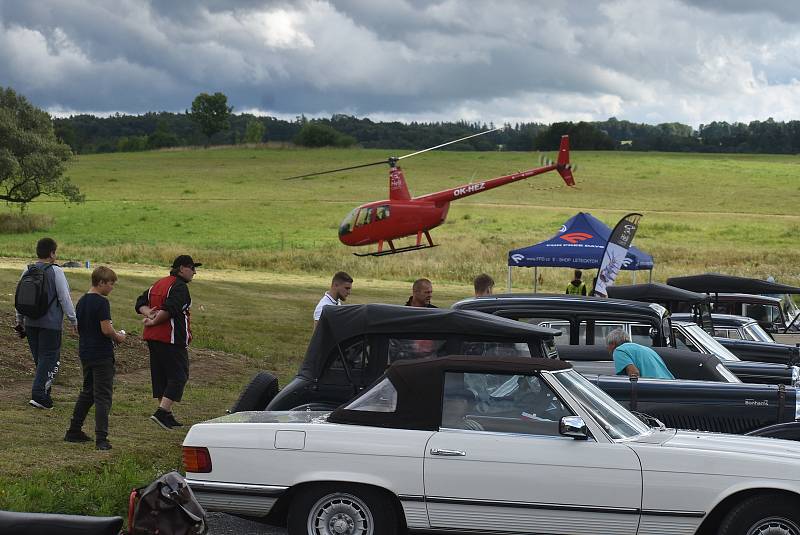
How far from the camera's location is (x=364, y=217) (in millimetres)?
40562

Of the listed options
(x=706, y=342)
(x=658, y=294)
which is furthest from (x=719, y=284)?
(x=706, y=342)

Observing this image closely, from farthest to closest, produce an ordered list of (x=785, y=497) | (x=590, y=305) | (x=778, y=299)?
1. (x=778, y=299)
2. (x=590, y=305)
3. (x=785, y=497)

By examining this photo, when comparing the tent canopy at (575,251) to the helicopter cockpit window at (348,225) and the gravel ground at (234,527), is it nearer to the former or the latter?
the helicopter cockpit window at (348,225)

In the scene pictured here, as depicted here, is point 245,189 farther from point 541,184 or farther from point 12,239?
point 12,239

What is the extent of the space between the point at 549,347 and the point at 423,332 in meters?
1.03

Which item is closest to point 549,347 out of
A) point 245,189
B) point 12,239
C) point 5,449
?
point 5,449

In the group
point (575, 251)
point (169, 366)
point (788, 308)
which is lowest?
point (788, 308)

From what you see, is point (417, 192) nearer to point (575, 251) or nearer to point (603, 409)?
point (575, 251)

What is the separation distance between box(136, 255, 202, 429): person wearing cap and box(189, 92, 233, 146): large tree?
162303 millimetres

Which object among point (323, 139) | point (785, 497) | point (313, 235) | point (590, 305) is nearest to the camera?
point (785, 497)

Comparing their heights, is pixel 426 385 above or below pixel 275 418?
above

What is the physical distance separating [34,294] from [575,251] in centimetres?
1869

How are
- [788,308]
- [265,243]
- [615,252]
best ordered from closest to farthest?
[615,252], [788,308], [265,243]

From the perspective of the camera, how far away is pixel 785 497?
23.6 feet
